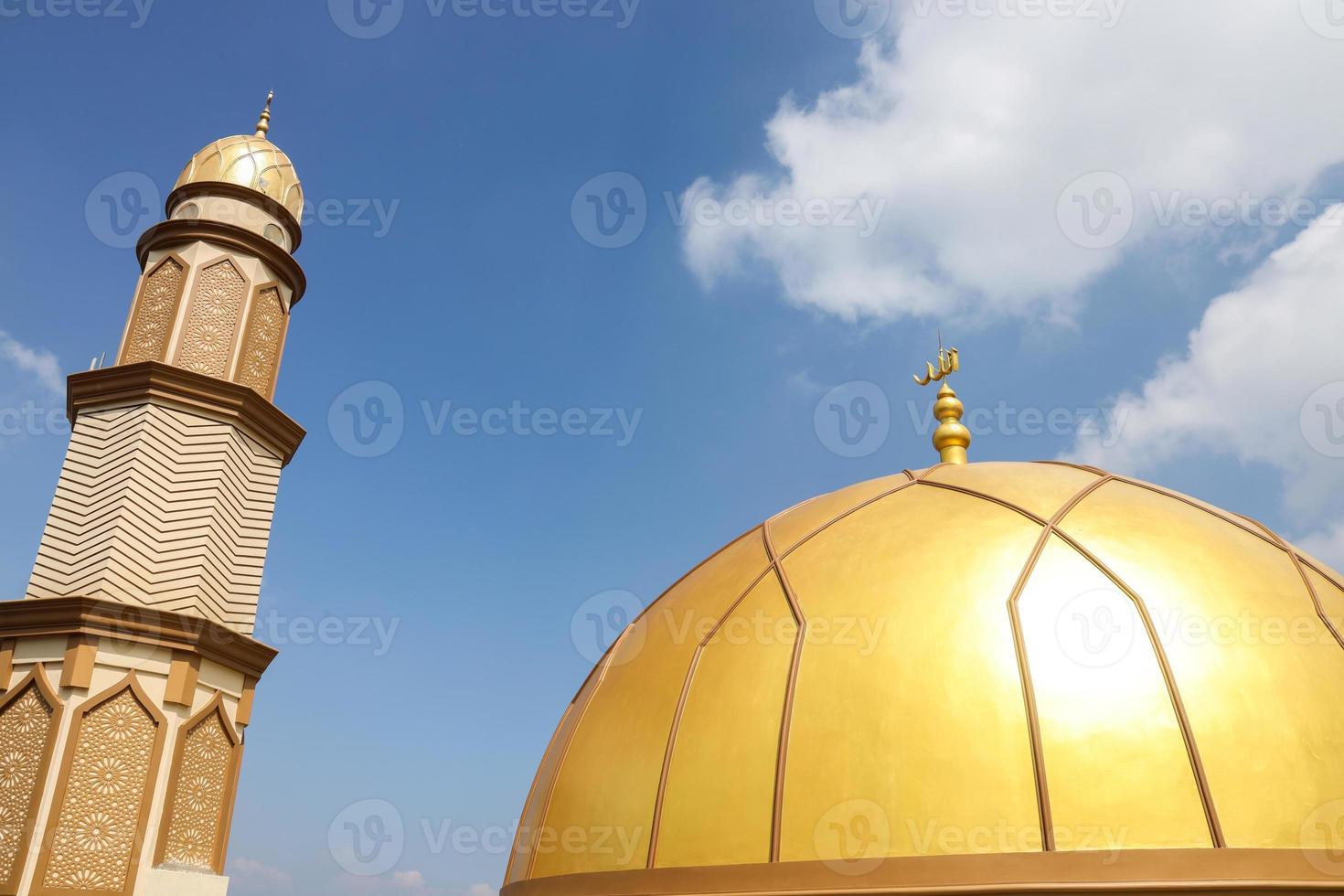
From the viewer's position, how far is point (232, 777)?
8227 mm

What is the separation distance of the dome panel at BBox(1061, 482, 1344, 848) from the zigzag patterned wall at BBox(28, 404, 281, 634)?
7.77m

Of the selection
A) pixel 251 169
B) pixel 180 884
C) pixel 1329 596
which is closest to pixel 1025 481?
pixel 1329 596

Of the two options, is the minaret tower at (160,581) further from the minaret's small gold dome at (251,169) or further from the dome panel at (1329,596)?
the dome panel at (1329,596)

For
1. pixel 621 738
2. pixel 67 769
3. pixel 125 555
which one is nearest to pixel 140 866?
pixel 67 769

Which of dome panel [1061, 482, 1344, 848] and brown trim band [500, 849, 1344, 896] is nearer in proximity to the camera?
brown trim band [500, 849, 1344, 896]

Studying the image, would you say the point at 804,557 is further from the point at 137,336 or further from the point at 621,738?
the point at 137,336

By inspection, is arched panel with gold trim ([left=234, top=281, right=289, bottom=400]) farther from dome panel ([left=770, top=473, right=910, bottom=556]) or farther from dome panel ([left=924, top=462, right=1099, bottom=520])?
dome panel ([left=924, top=462, right=1099, bottom=520])

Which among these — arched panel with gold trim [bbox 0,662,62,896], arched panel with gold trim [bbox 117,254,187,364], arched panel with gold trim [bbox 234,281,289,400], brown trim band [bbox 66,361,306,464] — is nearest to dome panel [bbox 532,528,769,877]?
arched panel with gold trim [bbox 0,662,62,896]

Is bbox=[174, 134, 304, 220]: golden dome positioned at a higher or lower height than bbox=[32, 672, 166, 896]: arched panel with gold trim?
higher

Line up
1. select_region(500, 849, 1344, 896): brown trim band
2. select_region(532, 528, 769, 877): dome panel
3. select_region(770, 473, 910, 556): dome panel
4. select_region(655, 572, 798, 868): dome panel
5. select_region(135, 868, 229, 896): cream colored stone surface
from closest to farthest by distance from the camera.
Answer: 1. select_region(500, 849, 1344, 896): brown trim band
2. select_region(655, 572, 798, 868): dome panel
3. select_region(532, 528, 769, 877): dome panel
4. select_region(770, 473, 910, 556): dome panel
5. select_region(135, 868, 229, 896): cream colored stone surface

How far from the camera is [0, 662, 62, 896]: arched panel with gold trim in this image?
22.7 ft

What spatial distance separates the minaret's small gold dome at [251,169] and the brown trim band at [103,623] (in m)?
5.19

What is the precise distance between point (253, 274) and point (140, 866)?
620 centimetres

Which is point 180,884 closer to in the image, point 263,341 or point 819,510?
point 263,341
